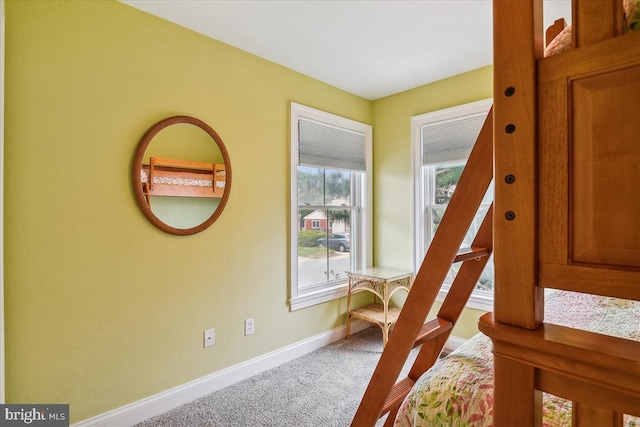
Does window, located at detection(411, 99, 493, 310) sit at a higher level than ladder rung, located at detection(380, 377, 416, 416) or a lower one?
higher

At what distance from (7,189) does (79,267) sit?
493 millimetres

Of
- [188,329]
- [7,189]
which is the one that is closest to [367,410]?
[188,329]

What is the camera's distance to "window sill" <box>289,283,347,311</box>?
2747mm

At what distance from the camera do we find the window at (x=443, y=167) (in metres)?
2.75

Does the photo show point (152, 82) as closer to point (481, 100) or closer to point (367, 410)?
point (367, 410)

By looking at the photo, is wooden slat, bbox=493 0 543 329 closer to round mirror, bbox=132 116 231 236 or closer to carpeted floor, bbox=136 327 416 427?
carpeted floor, bbox=136 327 416 427

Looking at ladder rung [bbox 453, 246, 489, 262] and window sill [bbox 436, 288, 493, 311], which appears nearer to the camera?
ladder rung [bbox 453, 246, 489, 262]

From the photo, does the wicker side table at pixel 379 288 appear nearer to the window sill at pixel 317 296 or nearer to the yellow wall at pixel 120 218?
the window sill at pixel 317 296

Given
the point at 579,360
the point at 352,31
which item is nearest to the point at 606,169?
the point at 579,360

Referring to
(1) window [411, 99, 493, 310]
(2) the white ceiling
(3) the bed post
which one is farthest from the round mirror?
(3) the bed post

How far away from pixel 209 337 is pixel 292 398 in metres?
0.70

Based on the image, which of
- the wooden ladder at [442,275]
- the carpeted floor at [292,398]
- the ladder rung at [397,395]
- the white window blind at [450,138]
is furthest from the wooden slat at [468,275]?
the white window blind at [450,138]

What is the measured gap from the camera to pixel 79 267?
1.74 metres

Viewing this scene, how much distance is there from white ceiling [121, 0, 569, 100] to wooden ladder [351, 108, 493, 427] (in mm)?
1471
